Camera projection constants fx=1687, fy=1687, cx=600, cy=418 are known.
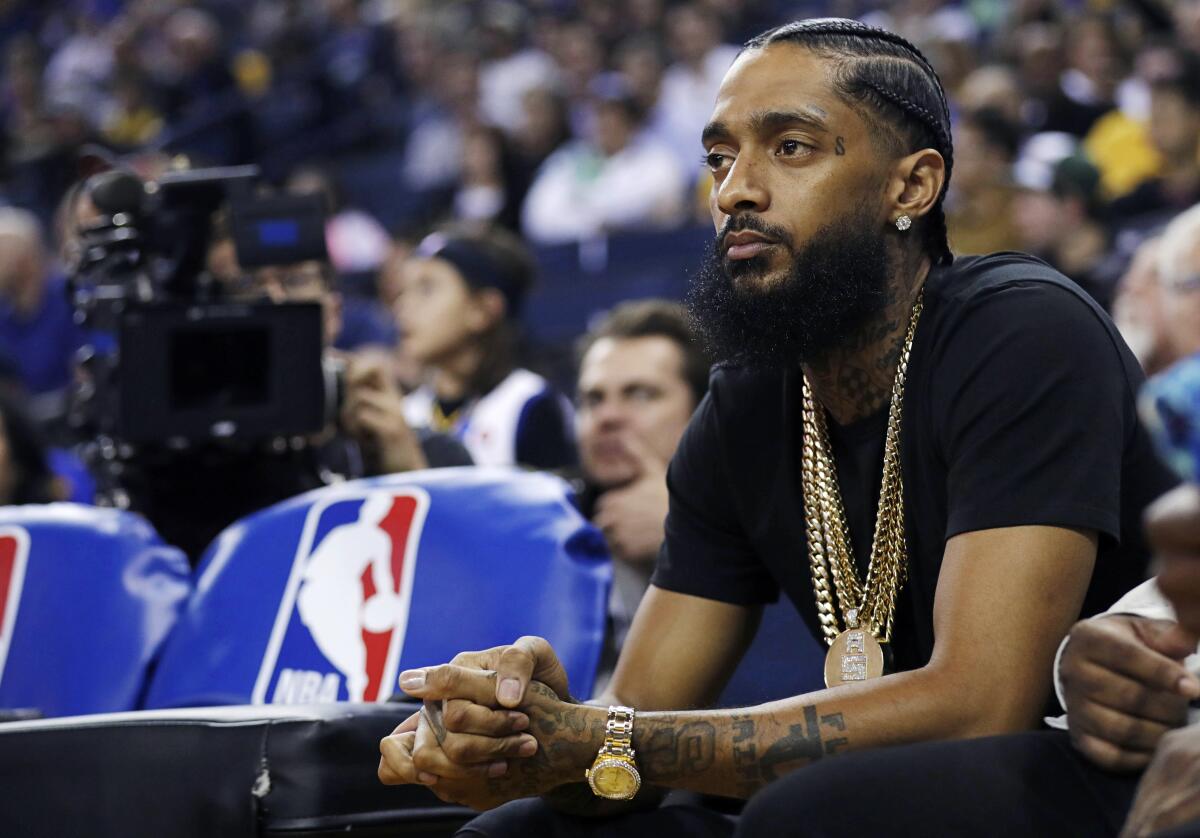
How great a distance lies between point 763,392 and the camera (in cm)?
251

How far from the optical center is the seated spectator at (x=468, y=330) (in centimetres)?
527

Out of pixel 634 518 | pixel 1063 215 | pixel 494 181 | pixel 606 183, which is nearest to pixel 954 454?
pixel 634 518

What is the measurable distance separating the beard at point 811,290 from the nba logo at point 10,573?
5.49ft

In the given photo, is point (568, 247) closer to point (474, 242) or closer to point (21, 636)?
point (474, 242)

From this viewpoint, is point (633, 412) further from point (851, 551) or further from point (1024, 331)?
point (1024, 331)

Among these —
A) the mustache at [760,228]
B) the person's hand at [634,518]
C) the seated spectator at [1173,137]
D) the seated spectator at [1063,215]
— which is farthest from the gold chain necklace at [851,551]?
the seated spectator at [1173,137]

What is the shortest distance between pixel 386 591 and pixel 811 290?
1.12 meters


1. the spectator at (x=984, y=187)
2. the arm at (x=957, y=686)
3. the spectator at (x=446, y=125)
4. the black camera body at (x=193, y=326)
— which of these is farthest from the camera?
the spectator at (x=446, y=125)

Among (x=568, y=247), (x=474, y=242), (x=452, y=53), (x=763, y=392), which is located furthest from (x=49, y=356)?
(x=763, y=392)

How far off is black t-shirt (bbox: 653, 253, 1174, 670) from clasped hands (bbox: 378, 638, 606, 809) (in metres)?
0.42

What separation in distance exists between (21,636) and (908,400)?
1.87 m

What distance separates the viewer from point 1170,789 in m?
1.55

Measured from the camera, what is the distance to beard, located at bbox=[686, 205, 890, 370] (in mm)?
2285

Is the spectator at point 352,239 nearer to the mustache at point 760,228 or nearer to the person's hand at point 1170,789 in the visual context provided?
the mustache at point 760,228
